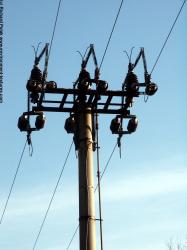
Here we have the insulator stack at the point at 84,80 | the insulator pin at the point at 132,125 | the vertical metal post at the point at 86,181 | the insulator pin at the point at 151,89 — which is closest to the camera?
Result: the vertical metal post at the point at 86,181

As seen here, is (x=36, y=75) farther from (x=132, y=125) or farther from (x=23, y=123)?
(x=132, y=125)

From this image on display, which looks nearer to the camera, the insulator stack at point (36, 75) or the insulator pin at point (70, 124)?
the insulator stack at point (36, 75)

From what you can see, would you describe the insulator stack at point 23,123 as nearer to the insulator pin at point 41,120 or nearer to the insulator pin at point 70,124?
the insulator pin at point 41,120

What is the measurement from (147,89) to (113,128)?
1.15 m

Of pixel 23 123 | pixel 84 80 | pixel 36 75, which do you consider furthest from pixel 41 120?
pixel 84 80

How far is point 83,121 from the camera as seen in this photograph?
12469 mm

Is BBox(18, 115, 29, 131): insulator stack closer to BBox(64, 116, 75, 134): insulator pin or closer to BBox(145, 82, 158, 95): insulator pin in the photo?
BBox(64, 116, 75, 134): insulator pin

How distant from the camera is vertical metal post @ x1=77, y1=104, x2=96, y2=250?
1132 cm

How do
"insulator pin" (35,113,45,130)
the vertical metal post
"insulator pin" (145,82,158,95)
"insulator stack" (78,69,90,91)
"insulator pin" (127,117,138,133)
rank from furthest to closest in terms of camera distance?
1. "insulator pin" (127,117,138,133)
2. "insulator pin" (145,82,158,95)
3. "insulator pin" (35,113,45,130)
4. "insulator stack" (78,69,90,91)
5. the vertical metal post

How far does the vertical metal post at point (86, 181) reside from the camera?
1132cm

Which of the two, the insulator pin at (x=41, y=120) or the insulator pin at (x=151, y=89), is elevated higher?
the insulator pin at (x=151, y=89)

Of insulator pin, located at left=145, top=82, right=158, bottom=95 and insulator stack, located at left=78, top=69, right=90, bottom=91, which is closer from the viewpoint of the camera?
insulator stack, located at left=78, top=69, right=90, bottom=91

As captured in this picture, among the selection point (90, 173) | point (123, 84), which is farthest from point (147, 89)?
point (90, 173)

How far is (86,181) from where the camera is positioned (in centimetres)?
1180
